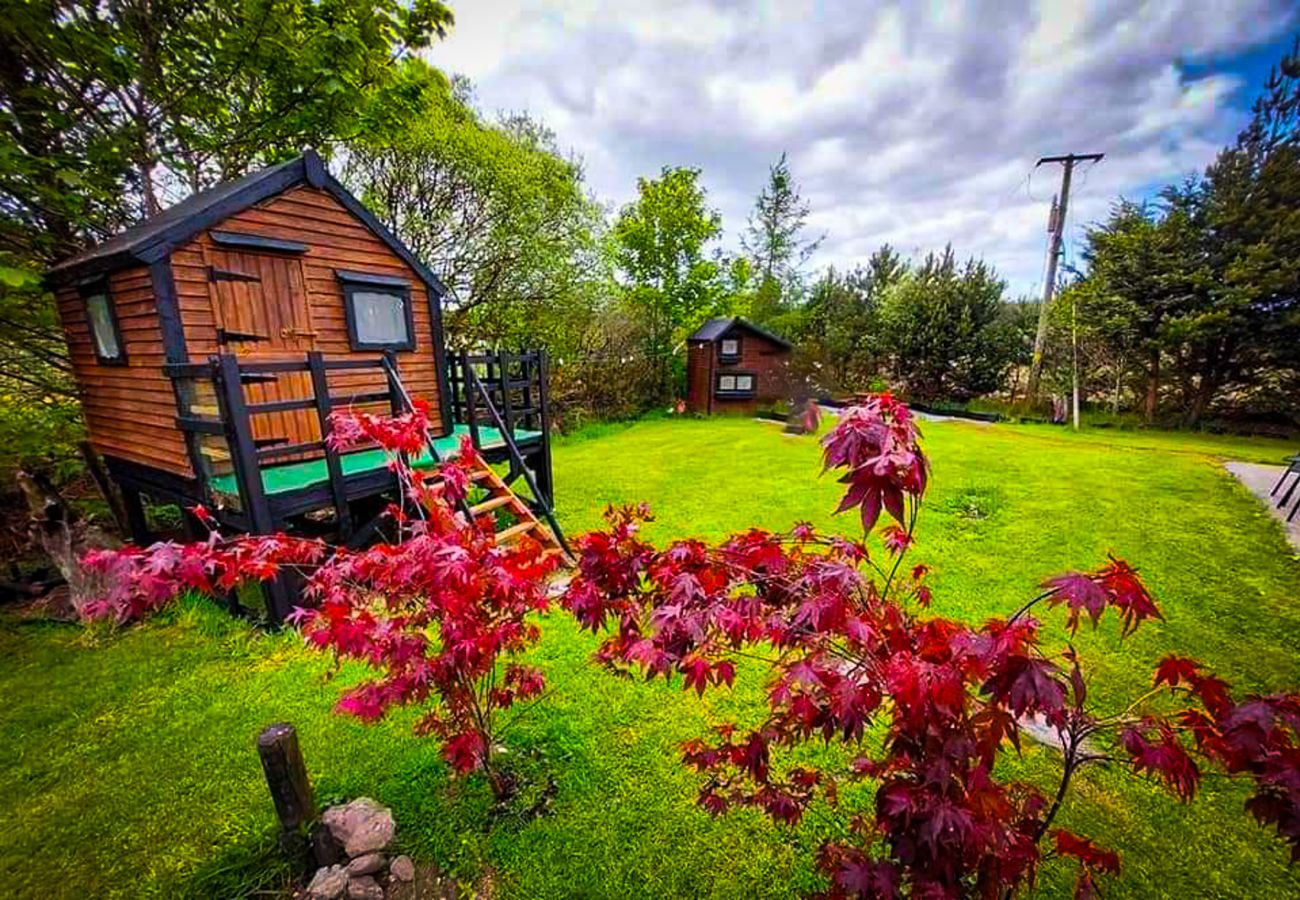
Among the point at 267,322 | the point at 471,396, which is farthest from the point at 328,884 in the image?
the point at 267,322

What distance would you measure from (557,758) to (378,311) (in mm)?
5353

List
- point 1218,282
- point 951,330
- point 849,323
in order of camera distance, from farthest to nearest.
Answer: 1. point 849,323
2. point 951,330
3. point 1218,282

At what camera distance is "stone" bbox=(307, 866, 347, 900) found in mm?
1960

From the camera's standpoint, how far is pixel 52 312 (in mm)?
5645

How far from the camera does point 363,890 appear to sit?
2.00m

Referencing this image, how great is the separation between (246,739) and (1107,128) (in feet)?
63.9

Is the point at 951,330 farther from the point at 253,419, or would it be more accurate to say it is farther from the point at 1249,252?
the point at 253,419

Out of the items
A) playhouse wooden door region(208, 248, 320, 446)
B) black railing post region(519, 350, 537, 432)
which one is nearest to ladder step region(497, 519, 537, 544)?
black railing post region(519, 350, 537, 432)

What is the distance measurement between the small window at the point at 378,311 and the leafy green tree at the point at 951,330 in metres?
16.4

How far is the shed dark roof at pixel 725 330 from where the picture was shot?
1616 centimetres

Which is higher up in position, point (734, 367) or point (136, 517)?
point (734, 367)

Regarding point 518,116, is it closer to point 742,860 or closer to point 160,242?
point 160,242

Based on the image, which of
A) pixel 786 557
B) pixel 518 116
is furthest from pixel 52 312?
pixel 518 116

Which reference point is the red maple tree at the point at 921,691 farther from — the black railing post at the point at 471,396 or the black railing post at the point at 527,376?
the black railing post at the point at 527,376
